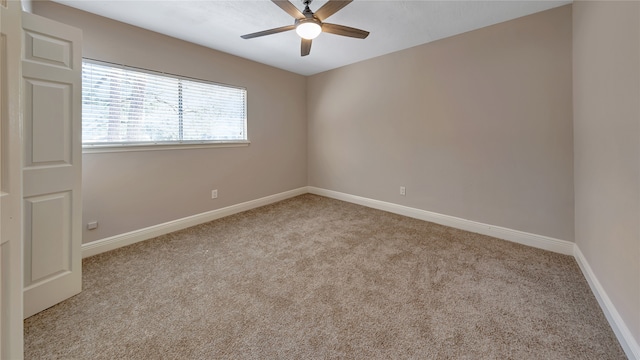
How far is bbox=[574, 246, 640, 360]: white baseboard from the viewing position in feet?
4.22

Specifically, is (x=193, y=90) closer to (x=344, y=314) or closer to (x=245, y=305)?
(x=245, y=305)

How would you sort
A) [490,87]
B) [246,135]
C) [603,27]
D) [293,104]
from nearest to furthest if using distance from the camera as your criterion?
[603,27], [490,87], [246,135], [293,104]

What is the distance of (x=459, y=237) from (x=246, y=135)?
10.9 feet

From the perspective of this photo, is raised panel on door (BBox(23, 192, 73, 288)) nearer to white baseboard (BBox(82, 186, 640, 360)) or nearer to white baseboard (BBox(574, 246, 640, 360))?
white baseboard (BBox(82, 186, 640, 360))

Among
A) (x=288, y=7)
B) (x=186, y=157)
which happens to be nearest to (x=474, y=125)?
(x=288, y=7)

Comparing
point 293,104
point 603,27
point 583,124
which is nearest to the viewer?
point 603,27

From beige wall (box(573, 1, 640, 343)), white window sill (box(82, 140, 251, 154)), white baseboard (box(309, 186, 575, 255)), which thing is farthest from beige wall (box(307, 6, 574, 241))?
white window sill (box(82, 140, 251, 154))

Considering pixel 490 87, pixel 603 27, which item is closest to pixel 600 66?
pixel 603 27

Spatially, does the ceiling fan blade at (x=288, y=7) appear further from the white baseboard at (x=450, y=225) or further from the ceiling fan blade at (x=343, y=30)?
the white baseboard at (x=450, y=225)

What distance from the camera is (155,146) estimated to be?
2.92 metres

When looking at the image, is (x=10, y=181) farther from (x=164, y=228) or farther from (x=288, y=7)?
(x=164, y=228)

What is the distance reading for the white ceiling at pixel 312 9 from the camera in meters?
2.31

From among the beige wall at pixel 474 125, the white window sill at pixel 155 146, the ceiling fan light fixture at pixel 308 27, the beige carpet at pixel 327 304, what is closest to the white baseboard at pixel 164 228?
the beige carpet at pixel 327 304

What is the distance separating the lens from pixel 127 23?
8.66 feet
